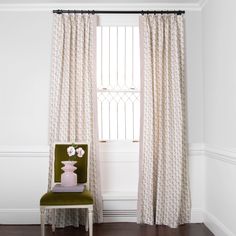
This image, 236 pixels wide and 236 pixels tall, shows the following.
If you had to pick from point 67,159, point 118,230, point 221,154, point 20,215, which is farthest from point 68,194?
point 221,154

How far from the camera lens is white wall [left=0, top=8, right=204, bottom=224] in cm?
420

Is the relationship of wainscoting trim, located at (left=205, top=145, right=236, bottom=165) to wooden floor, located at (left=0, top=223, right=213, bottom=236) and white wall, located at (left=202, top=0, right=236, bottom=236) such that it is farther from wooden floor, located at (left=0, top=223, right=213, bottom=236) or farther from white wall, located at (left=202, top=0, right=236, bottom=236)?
wooden floor, located at (left=0, top=223, right=213, bottom=236)

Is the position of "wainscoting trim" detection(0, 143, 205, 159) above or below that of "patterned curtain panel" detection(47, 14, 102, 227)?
below

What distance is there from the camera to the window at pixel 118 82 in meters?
4.38

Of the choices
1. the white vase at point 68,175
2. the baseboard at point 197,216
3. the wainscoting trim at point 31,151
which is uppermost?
the wainscoting trim at point 31,151

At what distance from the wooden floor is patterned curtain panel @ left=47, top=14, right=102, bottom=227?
0.55 feet

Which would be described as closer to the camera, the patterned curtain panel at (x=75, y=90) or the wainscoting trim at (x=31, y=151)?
the patterned curtain panel at (x=75, y=90)

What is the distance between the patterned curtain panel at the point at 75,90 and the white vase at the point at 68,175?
0.41m

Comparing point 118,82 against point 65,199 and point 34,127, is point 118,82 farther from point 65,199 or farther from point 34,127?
point 65,199

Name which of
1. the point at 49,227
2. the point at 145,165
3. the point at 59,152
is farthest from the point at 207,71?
the point at 49,227

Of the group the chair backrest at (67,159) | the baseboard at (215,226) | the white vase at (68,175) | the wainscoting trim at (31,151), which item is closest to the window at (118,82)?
the wainscoting trim at (31,151)

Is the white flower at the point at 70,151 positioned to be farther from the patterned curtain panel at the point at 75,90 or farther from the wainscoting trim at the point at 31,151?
the wainscoting trim at the point at 31,151

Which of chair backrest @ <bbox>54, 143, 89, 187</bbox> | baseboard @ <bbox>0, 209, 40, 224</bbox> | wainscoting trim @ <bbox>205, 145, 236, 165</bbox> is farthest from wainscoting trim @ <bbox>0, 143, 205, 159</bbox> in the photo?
baseboard @ <bbox>0, 209, 40, 224</bbox>

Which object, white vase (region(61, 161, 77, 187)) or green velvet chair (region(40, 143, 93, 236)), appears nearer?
green velvet chair (region(40, 143, 93, 236))
